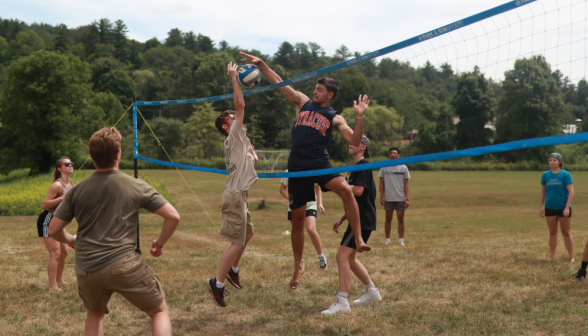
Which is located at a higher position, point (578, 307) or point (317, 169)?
point (317, 169)

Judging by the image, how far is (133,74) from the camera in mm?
95062

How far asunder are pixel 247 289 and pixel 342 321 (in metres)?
1.65

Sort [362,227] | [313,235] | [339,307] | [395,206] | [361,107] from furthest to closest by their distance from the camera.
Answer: [395,206] → [313,235] → [362,227] → [339,307] → [361,107]

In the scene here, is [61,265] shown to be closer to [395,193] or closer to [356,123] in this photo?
[356,123]

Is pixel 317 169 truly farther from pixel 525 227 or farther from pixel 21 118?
pixel 21 118

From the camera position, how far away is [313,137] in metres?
5.16

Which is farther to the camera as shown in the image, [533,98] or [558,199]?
[558,199]

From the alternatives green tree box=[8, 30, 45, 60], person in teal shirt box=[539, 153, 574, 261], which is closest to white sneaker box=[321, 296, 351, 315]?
person in teal shirt box=[539, 153, 574, 261]

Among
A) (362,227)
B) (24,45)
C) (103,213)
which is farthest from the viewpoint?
(24,45)

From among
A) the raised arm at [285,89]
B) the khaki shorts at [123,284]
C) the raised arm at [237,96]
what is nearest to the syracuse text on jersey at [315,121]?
the raised arm at [285,89]

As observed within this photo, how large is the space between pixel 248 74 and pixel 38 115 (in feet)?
118

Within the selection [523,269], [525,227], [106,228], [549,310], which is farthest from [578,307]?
[525,227]

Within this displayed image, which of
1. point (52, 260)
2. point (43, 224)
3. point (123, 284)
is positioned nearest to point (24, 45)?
point (43, 224)

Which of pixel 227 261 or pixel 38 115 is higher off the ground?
pixel 38 115
